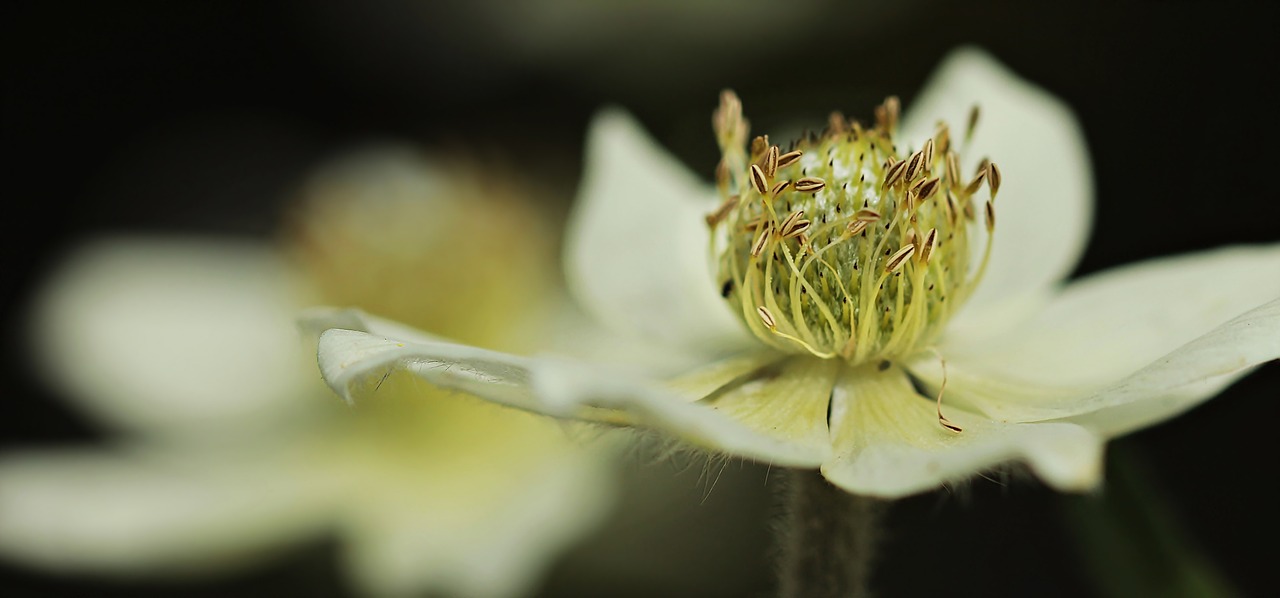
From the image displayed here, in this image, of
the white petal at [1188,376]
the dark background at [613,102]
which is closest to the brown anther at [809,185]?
the white petal at [1188,376]

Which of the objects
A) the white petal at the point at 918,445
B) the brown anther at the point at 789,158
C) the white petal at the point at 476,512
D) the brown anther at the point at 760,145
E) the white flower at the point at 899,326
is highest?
the brown anther at the point at 760,145

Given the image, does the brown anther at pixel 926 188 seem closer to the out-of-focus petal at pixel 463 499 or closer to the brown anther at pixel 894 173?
the brown anther at pixel 894 173

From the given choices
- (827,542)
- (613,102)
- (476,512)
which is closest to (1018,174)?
(827,542)

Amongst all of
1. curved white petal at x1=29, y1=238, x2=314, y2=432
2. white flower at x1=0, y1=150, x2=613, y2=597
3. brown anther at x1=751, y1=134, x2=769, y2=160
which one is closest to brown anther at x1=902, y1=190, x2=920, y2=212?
brown anther at x1=751, y1=134, x2=769, y2=160

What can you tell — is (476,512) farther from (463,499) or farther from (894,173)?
(894,173)

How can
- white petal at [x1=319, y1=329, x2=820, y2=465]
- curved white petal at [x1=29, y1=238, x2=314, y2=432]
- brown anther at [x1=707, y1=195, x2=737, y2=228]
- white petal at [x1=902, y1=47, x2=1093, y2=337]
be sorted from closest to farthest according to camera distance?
white petal at [x1=319, y1=329, x2=820, y2=465]
brown anther at [x1=707, y1=195, x2=737, y2=228]
white petal at [x1=902, y1=47, x2=1093, y2=337]
curved white petal at [x1=29, y1=238, x2=314, y2=432]

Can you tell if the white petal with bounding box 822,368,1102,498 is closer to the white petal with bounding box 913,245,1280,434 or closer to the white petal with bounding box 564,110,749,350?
the white petal with bounding box 913,245,1280,434

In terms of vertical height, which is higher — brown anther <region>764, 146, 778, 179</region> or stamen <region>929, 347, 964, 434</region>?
brown anther <region>764, 146, 778, 179</region>
